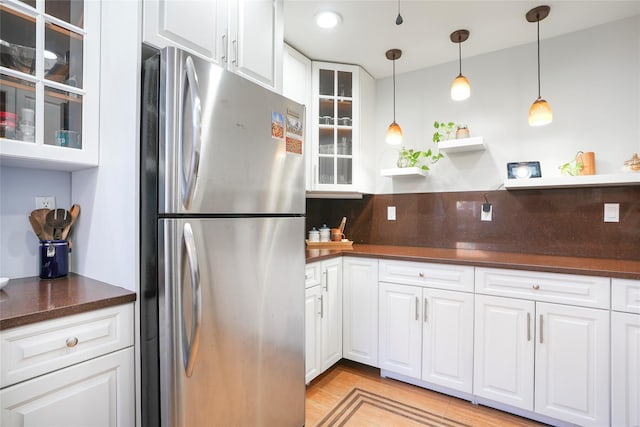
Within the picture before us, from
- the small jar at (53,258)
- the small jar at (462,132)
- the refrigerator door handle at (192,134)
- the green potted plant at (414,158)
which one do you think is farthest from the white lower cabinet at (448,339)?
the small jar at (53,258)

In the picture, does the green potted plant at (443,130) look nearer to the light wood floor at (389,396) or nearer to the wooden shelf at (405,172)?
the wooden shelf at (405,172)

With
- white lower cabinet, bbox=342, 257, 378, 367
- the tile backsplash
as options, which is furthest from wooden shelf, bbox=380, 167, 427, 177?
white lower cabinet, bbox=342, 257, 378, 367

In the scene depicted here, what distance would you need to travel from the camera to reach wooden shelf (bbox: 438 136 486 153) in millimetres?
2246

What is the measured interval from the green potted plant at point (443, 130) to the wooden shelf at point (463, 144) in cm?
9

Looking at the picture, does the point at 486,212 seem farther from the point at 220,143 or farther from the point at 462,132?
the point at 220,143

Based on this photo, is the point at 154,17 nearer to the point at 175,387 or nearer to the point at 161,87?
the point at 161,87

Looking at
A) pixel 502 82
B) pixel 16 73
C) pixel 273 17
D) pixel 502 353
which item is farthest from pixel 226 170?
pixel 502 82

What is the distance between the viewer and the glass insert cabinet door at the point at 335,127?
252 centimetres

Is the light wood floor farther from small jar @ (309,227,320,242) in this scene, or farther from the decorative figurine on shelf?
the decorative figurine on shelf

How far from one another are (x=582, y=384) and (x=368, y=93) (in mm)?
2429

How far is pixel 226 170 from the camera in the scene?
121 cm

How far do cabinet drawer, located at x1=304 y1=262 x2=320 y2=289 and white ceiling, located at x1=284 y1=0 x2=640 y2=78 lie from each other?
1.55 m

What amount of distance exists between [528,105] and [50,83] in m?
2.73

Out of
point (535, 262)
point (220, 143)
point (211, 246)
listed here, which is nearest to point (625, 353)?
point (535, 262)
